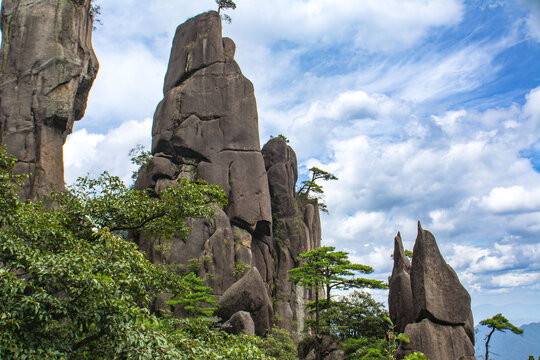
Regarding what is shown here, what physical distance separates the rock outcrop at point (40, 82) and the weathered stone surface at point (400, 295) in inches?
698

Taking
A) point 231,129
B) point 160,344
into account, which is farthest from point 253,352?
point 231,129

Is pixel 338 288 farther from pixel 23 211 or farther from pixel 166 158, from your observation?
pixel 23 211

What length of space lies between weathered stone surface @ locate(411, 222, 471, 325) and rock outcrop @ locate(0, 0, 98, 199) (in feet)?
60.3

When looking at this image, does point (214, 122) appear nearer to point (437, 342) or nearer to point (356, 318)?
point (356, 318)

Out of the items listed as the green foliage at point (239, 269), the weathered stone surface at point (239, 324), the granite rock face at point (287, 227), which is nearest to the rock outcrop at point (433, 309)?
the weathered stone surface at point (239, 324)

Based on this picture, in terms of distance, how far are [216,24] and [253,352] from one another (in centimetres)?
3608

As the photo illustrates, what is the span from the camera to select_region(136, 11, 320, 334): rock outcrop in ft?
101

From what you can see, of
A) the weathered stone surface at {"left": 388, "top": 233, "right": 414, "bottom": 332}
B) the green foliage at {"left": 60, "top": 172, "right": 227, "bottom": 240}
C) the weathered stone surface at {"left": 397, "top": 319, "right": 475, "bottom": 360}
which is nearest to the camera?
the green foliage at {"left": 60, "top": 172, "right": 227, "bottom": 240}

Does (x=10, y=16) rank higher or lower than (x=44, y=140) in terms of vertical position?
higher

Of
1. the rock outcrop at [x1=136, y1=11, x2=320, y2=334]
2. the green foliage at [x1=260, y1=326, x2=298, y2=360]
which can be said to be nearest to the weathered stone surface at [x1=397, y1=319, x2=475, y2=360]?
the green foliage at [x1=260, y1=326, x2=298, y2=360]

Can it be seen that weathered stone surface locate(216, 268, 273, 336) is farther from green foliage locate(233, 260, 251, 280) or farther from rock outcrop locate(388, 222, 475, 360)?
rock outcrop locate(388, 222, 475, 360)

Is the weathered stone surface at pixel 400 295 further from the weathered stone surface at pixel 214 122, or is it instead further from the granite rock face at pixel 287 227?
the weathered stone surface at pixel 214 122

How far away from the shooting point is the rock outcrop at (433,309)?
57.4ft

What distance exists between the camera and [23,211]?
9656mm
